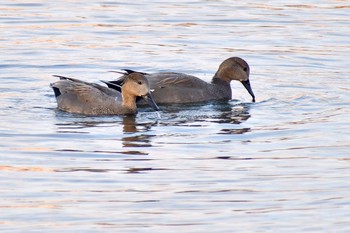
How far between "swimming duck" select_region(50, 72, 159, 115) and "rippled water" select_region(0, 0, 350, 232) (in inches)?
7.0

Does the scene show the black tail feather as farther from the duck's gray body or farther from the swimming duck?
the duck's gray body

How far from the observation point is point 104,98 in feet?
47.1

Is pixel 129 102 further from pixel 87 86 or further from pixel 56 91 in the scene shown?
pixel 56 91

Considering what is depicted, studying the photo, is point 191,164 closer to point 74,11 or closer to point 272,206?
point 272,206

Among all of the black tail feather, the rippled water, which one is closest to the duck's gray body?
the rippled water

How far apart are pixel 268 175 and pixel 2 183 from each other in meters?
2.49

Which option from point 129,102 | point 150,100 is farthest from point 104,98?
point 150,100

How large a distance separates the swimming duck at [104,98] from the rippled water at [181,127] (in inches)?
7.0

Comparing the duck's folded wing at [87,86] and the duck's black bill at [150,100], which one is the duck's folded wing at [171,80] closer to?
the duck's folded wing at [87,86]

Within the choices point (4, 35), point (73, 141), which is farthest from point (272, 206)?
point (4, 35)

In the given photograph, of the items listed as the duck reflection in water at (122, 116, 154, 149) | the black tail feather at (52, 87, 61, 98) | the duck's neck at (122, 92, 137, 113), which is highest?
the black tail feather at (52, 87, 61, 98)

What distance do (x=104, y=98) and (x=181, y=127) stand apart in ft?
4.86

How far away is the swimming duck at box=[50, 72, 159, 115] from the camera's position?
46.8 feet

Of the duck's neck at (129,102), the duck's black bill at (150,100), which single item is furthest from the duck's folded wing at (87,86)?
the duck's black bill at (150,100)
